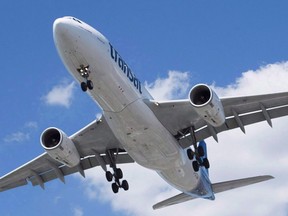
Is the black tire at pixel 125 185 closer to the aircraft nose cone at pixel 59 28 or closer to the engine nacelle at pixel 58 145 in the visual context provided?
the engine nacelle at pixel 58 145

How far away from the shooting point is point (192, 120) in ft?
85.3

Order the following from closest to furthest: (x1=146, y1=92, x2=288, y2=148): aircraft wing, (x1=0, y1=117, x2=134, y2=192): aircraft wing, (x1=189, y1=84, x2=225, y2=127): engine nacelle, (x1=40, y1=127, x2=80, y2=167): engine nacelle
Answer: (x1=189, y1=84, x2=225, y2=127): engine nacelle, (x1=146, y1=92, x2=288, y2=148): aircraft wing, (x1=40, y1=127, x2=80, y2=167): engine nacelle, (x1=0, y1=117, x2=134, y2=192): aircraft wing

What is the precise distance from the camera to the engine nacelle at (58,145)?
24938 mm

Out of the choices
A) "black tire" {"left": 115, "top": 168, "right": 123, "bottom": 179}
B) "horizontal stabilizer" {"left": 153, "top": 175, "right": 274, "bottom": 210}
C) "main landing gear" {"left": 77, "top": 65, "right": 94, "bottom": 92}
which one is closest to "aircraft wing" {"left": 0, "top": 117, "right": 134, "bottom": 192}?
"black tire" {"left": 115, "top": 168, "right": 123, "bottom": 179}

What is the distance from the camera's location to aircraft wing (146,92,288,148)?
2449 cm

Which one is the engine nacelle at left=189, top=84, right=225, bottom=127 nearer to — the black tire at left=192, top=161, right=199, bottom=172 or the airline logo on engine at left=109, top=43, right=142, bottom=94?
the airline logo on engine at left=109, top=43, right=142, bottom=94

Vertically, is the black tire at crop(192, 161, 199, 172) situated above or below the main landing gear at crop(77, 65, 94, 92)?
below

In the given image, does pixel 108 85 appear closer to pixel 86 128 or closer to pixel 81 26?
pixel 81 26

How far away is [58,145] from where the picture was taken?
24.9m

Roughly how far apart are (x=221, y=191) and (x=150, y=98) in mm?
8745

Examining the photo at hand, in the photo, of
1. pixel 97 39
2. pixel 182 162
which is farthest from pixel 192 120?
pixel 97 39

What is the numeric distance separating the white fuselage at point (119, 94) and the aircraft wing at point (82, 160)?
2.16 m

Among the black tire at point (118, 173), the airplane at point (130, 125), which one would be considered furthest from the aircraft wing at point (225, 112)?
the black tire at point (118, 173)

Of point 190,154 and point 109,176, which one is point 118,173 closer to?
point 109,176
